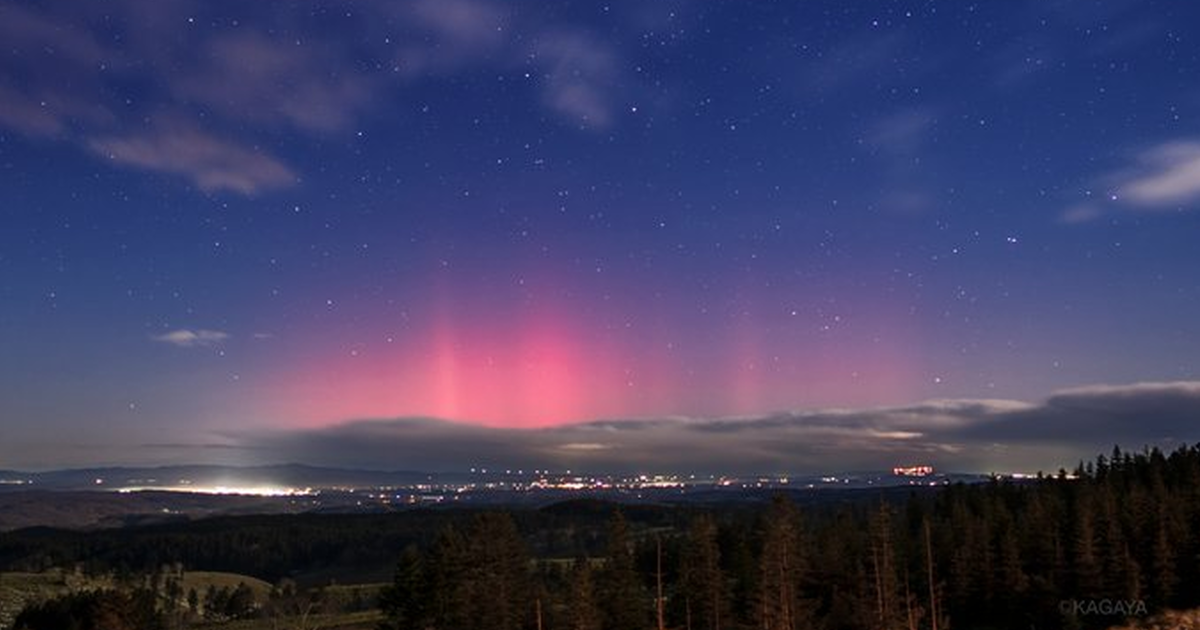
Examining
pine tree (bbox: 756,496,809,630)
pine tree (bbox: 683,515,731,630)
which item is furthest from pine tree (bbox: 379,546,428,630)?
pine tree (bbox: 756,496,809,630)

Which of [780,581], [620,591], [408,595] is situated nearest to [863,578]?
[620,591]

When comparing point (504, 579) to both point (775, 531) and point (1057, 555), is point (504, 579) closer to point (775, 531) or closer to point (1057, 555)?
point (775, 531)

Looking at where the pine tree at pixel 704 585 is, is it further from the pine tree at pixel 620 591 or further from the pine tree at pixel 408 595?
the pine tree at pixel 408 595

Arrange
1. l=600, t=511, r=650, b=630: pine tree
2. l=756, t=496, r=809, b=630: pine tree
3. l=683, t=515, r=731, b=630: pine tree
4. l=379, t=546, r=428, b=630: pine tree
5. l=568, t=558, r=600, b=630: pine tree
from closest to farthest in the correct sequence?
l=756, t=496, r=809, b=630: pine tree, l=568, t=558, r=600, b=630: pine tree, l=379, t=546, r=428, b=630: pine tree, l=600, t=511, r=650, b=630: pine tree, l=683, t=515, r=731, b=630: pine tree

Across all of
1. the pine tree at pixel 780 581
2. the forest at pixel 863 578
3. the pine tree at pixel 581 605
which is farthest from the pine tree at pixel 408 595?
the pine tree at pixel 780 581

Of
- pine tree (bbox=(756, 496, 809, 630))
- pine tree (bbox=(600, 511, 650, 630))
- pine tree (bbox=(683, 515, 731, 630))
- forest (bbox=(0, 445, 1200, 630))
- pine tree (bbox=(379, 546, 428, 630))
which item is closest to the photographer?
pine tree (bbox=(756, 496, 809, 630))

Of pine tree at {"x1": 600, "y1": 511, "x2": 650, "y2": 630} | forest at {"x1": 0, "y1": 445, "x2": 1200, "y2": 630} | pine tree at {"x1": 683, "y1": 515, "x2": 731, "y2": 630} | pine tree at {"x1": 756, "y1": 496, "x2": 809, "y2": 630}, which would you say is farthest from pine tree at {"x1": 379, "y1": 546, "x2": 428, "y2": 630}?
pine tree at {"x1": 756, "y1": 496, "x2": 809, "y2": 630}

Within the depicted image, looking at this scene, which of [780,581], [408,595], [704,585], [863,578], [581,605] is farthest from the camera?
[863,578]

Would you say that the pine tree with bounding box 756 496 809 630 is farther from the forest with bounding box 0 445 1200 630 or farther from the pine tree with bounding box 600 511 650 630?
the pine tree with bounding box 600 511 650 630

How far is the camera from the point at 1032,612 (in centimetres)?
9269

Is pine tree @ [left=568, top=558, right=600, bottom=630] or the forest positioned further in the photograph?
the forest

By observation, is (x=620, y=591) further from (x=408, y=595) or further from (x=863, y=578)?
(x=863, y=578)

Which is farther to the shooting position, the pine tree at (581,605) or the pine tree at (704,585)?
the pine tree at (704,585)

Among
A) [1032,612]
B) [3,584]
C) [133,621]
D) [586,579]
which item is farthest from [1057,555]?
[3,584]
